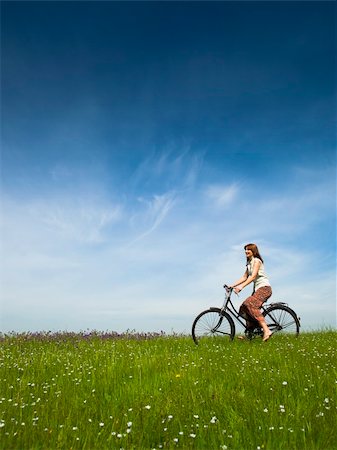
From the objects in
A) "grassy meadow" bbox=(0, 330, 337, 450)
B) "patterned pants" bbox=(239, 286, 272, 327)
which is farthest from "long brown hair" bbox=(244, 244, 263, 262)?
"grassy meadow" bbox=(0, 330, 337, 450)

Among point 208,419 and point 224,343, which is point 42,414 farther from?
point 224,343

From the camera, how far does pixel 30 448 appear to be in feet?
17.4

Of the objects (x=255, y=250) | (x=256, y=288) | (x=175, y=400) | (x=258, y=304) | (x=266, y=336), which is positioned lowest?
(x=175, y=400)

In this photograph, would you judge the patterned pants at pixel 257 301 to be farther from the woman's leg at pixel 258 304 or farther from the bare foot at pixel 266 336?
the bare foot at pixel 266 336

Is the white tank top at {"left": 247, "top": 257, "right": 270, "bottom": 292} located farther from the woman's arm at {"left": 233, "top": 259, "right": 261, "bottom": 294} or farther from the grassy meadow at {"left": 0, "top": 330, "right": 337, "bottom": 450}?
the grassy meadow at {"left": 0, "top": 330, "right": 337, "bottom": 450}

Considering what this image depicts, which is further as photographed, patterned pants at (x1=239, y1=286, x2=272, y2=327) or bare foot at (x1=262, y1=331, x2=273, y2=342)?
patterned pants at (x1=239, y1=286, x2=272, y2=327)

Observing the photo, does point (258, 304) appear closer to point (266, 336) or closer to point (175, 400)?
point (266, 336)

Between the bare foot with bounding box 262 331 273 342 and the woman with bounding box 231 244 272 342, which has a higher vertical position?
the woman with bounding box 231 244 272 342

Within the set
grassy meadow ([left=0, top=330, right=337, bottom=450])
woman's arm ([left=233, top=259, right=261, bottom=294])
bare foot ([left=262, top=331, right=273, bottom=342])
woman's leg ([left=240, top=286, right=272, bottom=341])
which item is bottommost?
grassy meadow ([left=0, top=330, right=337, bottom=450])

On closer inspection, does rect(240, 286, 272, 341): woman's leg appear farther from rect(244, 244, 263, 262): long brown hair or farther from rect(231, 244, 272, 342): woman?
rect(244, 244, 263, 262): long brown hair

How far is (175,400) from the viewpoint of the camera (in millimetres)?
7141

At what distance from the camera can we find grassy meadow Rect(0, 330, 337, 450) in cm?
558

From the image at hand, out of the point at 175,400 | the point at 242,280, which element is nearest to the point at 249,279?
the point at 242,280

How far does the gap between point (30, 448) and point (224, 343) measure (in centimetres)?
932
